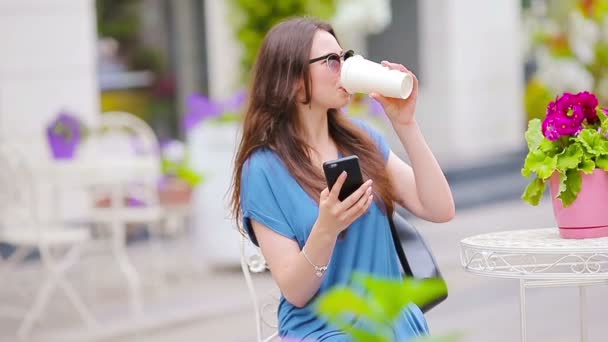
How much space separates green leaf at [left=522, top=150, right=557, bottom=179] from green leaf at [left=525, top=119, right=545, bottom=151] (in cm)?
3

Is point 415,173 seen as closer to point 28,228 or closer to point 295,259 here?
point 295,259

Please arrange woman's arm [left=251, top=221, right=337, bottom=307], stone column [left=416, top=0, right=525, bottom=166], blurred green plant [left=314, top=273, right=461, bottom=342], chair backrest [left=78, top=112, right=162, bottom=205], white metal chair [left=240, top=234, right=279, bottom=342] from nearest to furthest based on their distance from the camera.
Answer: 1. blurred green plant [left=314, top=273, right=461, bottom=342]
2. woman's arm [left=251, top=221, right=337, bottom=307]
3. white metal chair [left=240, top=234, right=279, bottom=342]
4. chair backrest [left=78, top=112, right=162, bottom=205]
5. stone column [left=416, top=0, right=525, bottom=166]

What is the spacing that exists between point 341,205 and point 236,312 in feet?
14.7

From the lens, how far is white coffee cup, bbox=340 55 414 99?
2879 millimetres

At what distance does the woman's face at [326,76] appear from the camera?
121 inches

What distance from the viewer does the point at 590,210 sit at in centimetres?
320

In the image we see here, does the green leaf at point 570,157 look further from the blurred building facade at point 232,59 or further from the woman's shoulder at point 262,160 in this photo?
the blurred building facade at point 232,59

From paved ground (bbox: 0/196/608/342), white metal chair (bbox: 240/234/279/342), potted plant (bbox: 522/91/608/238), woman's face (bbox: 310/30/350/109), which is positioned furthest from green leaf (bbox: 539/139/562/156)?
paved ground (bbox: 0/196/608/342)

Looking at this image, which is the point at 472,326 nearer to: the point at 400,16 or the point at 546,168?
the point at 546,168

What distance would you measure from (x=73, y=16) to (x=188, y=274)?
2474 mm

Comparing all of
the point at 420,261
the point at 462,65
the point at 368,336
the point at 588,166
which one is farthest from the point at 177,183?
the point at 368,336

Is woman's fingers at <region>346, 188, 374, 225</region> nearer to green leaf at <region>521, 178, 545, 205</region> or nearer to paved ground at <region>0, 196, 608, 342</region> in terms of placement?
green leaf at <region>521, 178, 545, 205</region>

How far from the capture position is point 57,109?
9.15 m

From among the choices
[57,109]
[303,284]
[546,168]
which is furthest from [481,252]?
[57,109]
